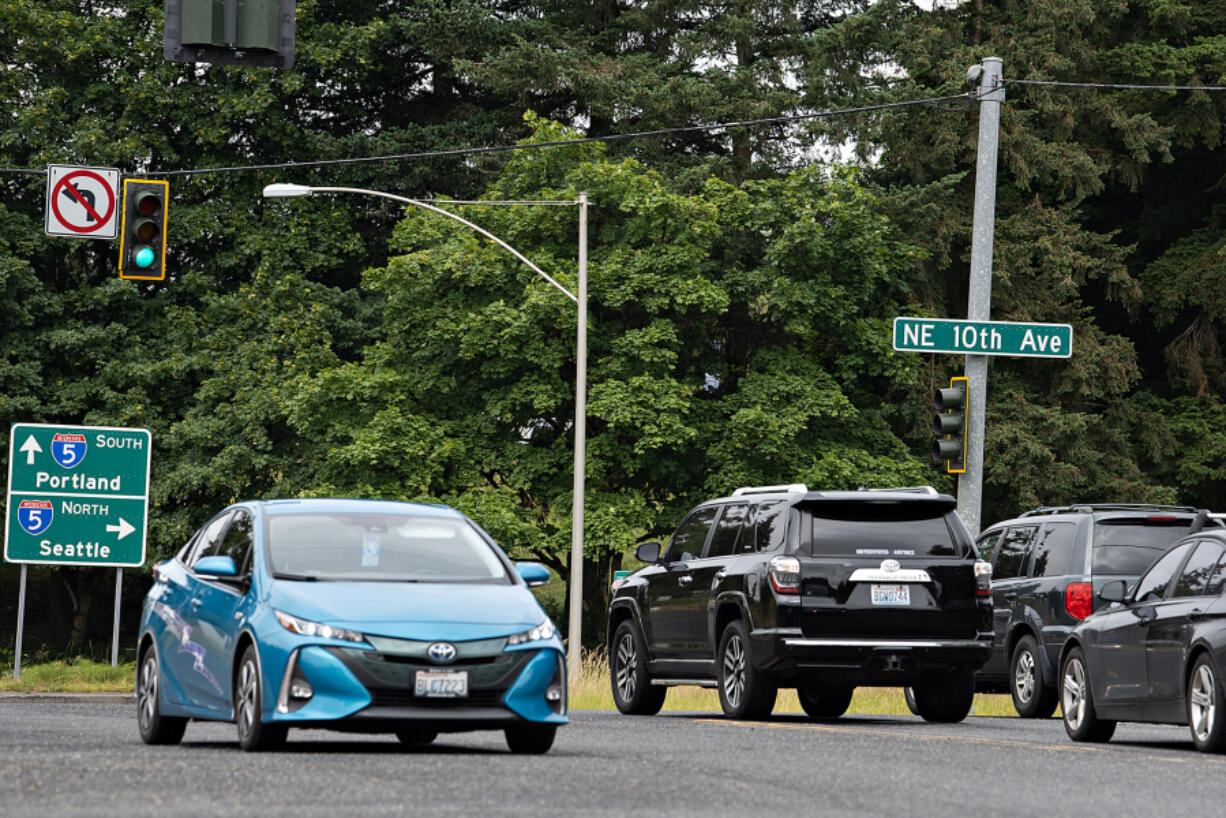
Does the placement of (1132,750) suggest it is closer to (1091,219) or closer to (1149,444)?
(1149,444)

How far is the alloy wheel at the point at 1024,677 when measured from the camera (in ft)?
62.6

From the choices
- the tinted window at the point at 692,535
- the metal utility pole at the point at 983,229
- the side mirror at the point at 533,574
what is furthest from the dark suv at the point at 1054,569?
the side mirror at the point at 533,574

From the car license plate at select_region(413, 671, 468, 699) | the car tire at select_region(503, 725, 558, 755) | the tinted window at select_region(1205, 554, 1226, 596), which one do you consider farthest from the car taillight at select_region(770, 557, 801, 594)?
the car license plate at select_region(413, 671, 468, 699)

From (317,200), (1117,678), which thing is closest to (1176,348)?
(317,200)

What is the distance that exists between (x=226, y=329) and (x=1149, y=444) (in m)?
20.7

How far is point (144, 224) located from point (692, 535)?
7.01m

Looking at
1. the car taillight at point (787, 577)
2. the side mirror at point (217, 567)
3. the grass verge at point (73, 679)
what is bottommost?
the grass verge at point (73, 679)

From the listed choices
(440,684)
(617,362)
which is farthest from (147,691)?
(617,362)

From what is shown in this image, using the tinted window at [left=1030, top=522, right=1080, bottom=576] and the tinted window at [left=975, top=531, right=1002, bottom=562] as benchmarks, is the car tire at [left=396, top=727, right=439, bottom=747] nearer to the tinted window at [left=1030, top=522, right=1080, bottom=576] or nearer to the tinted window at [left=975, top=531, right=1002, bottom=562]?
the tinted window at [left=1030, top=522, right=1080, bottom=576]

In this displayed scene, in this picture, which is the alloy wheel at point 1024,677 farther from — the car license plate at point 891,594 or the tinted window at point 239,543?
the tinted window at point 239,543

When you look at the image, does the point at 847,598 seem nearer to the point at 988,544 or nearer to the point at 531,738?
the point at 531,738

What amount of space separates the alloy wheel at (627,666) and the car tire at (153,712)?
6.41 meters

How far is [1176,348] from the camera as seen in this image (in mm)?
45062

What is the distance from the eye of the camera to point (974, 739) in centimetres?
1398
